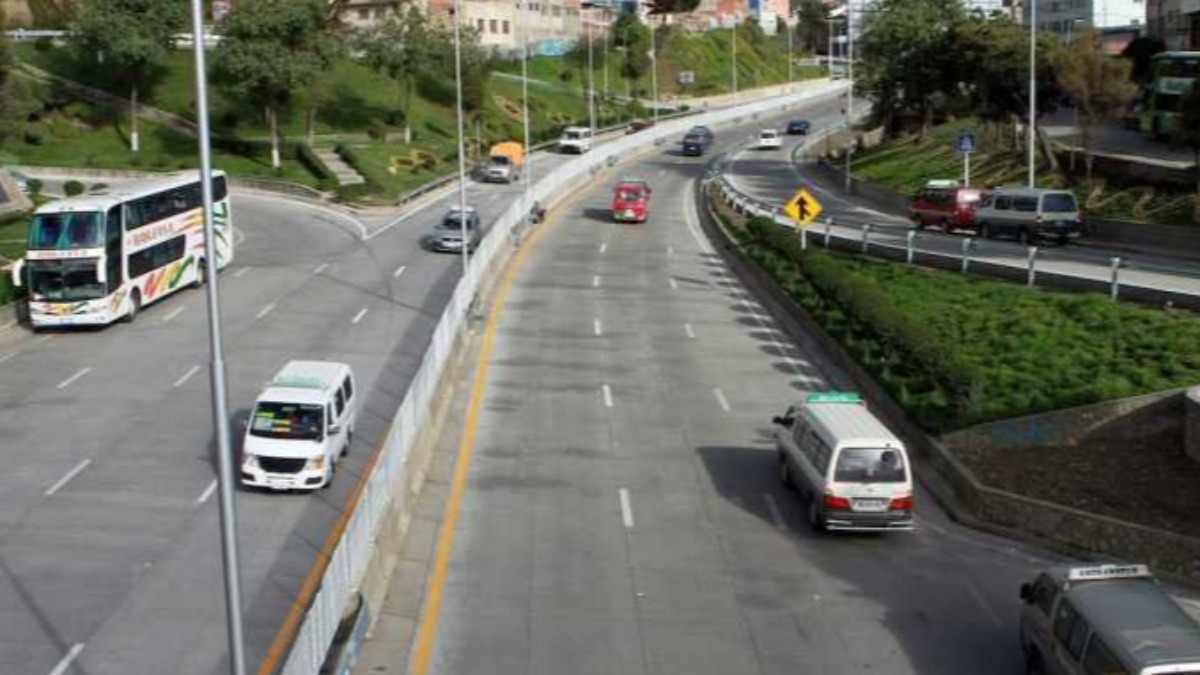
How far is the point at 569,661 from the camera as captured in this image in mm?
19000

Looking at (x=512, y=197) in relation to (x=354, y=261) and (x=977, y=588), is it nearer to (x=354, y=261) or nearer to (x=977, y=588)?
(x=354, y=261)

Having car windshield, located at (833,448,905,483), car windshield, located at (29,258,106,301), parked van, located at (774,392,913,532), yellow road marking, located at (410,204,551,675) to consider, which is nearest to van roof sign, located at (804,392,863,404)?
parked van, located at (774,392,913,532)

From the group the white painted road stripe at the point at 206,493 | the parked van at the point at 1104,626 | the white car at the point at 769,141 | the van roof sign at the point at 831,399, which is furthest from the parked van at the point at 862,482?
the white car at the point at 769,141

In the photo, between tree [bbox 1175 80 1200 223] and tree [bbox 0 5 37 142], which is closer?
tree [bbox 1175 80 1200 223]

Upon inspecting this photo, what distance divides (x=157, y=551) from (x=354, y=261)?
31830mm

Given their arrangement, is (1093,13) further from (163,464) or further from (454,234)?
(163,464)

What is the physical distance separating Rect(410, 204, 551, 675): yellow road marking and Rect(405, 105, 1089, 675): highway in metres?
0.08

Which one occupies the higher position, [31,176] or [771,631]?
[31,176]

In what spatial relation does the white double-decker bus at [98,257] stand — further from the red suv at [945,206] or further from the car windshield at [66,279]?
the red suv at [945,206]

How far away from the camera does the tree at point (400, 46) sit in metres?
91.6

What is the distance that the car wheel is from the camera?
24403 mm

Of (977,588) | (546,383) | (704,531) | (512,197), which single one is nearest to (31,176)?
(512,197)

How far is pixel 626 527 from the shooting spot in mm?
25094

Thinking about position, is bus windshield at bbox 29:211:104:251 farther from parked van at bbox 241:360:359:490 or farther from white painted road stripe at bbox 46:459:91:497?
parked van at bbox 241:360:359:490
